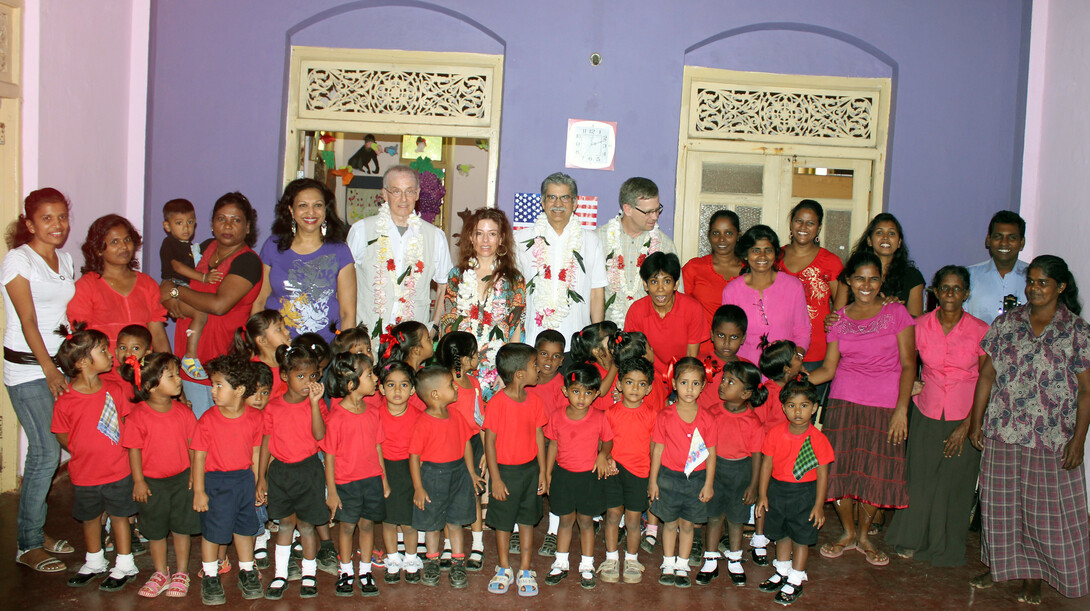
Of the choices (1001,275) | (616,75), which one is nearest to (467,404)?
(616,75)

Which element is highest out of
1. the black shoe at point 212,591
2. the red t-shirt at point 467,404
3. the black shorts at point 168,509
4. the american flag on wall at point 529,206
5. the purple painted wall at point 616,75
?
the purple painted wall at point 616,75

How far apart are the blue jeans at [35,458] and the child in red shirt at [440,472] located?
182 centimetres

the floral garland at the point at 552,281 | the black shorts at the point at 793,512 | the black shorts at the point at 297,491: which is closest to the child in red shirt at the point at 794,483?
the black shorts at the point at 793,512

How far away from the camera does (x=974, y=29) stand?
6.22 meters

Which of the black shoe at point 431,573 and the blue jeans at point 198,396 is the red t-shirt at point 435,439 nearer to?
the black shoe at point 431,573

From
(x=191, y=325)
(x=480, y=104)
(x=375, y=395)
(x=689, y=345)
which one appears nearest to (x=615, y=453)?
(x=689, y=345)

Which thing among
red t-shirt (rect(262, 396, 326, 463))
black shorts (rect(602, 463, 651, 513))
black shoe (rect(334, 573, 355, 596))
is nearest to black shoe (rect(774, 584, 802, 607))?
black shorts (rect(602, 463, 651, 513))

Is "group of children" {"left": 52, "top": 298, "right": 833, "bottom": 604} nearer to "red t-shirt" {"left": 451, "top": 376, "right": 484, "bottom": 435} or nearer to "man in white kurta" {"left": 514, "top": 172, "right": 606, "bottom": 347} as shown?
"red t-shirt" {"left": 451, "top": 376, "right": 484, "bottom": 435}

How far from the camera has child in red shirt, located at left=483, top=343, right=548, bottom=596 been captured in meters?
4.03

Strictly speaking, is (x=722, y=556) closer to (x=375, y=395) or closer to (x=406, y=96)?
(x=375, y=395)

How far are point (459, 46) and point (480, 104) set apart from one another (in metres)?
0.46

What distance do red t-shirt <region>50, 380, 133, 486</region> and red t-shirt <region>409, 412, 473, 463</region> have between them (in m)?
1.35

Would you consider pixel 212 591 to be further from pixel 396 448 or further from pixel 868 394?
pixel 868 394

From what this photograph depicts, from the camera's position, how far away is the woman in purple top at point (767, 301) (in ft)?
15.2
